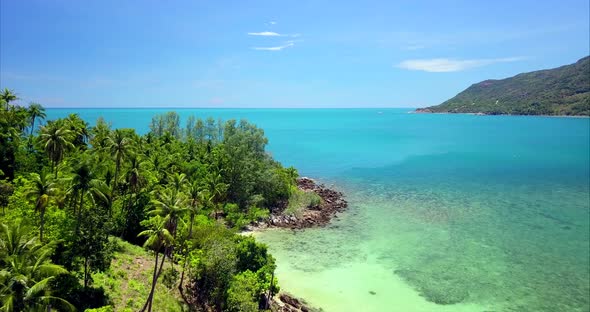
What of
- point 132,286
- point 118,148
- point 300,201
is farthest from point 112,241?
point 300,201

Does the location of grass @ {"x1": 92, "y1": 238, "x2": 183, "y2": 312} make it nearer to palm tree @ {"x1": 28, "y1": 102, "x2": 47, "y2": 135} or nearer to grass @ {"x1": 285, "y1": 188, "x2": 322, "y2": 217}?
grass @ {"x1": 285, "y1": 188, "x2": 322, "y2": 217}

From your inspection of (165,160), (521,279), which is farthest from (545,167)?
(165,160)

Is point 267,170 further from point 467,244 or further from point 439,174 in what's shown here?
point 439,174

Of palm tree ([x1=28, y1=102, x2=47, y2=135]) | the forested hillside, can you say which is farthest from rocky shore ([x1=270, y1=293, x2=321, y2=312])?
palm tree ([x1=28, y1=102, x2=47, y2=135])

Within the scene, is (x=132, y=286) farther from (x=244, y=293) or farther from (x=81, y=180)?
(x=244, y=293)

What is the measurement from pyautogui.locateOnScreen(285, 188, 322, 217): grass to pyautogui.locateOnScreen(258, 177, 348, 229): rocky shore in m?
0.97

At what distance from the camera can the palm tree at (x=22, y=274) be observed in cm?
2005

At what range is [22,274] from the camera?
21.0 m

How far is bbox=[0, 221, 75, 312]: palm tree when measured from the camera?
20047 mm

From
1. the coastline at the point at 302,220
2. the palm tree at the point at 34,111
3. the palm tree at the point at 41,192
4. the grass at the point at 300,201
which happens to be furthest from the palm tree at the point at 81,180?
the palm tree at the point at 34,111

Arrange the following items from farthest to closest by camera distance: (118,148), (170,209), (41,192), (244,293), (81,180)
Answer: (118,148) → (81,180) → (244,293) → (41,192) → (170,209)

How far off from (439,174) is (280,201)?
62188 mm

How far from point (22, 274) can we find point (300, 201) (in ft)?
182

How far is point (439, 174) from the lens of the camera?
112562 millimetres
